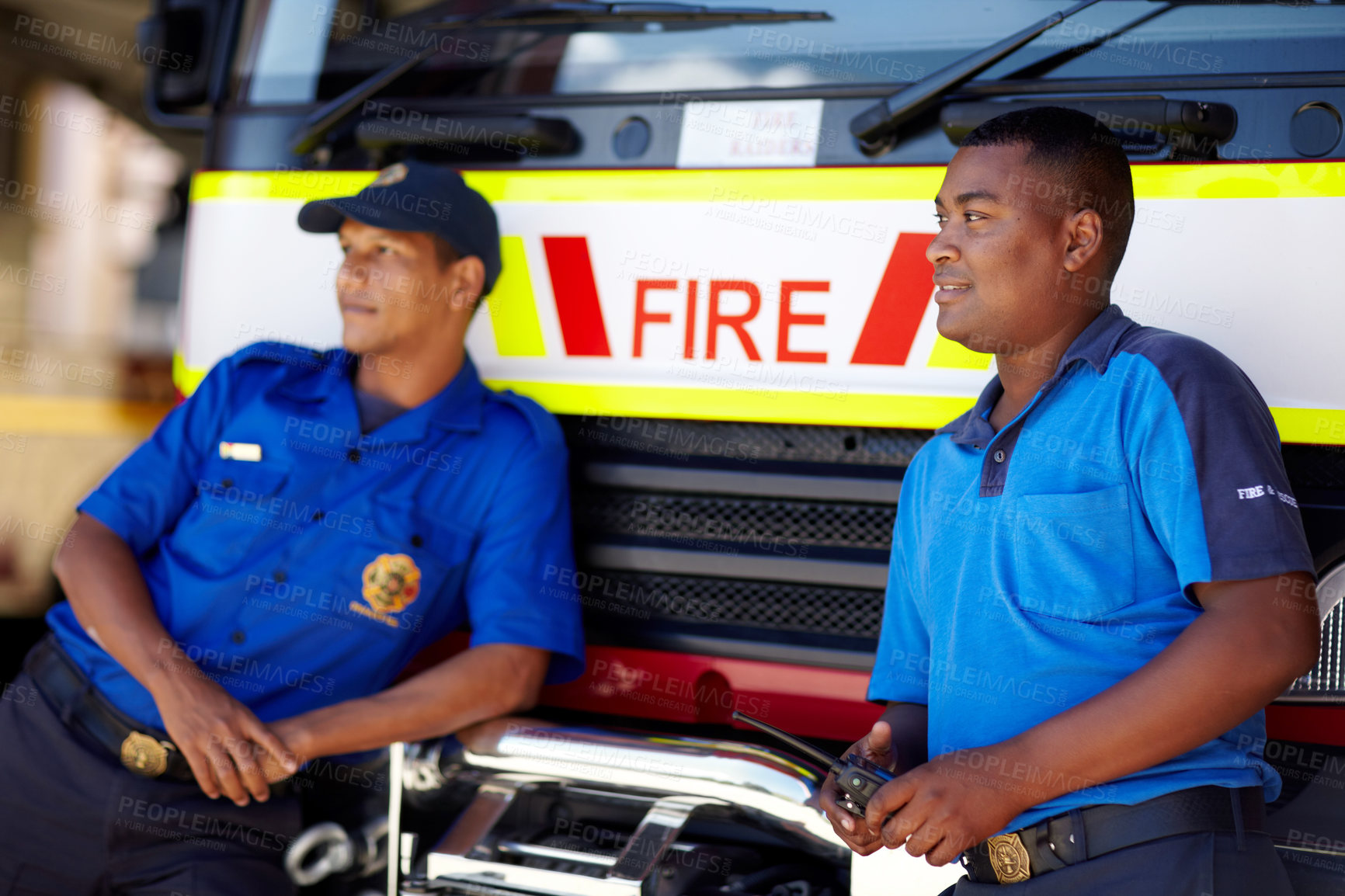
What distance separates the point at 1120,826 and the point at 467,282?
149 centimetres

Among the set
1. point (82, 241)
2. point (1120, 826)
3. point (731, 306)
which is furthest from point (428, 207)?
→ point (82, 241)

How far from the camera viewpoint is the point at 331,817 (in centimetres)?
218

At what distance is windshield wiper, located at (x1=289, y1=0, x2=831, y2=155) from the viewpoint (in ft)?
7.18

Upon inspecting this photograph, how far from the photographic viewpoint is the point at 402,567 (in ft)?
7.36

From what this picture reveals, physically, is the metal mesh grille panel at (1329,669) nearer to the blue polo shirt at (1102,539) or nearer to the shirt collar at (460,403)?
the blue polo shirt at (1102,539)

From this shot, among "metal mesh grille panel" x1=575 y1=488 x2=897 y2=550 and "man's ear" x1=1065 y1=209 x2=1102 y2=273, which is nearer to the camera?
"man's ear" x1=1065 y1=209 x2=1102 y2=273

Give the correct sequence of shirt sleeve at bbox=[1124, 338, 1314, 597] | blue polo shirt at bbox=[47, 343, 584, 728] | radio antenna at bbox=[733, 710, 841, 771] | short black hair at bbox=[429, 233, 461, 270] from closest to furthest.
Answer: shirt sleeve at bbox=[1124, 338, 1314, 597] → radio antenna at bbox=[733, 710, 841, 771] → blue polo shirt at bbox=[47, 343, 584, 728] → short black hair at bbox=[429, 233, 461, 270]

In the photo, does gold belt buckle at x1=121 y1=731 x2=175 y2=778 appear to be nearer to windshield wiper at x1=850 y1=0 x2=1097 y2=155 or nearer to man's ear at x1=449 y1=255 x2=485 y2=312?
man's ear at x1=449 y1=255 x2=485 y2=312

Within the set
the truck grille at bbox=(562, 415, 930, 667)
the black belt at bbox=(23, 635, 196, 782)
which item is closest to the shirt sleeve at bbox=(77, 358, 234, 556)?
the black belt at bbox=(23, 635, 196, 782)

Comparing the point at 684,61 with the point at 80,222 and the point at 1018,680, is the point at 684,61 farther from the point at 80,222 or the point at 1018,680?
the point at 80,222

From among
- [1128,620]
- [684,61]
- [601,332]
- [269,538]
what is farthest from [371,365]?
[1128,620]

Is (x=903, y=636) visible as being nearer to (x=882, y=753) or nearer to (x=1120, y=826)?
(x=882, y=753)

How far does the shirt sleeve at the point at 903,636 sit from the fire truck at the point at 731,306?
228 millimetres

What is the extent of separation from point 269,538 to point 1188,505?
1591 mm
